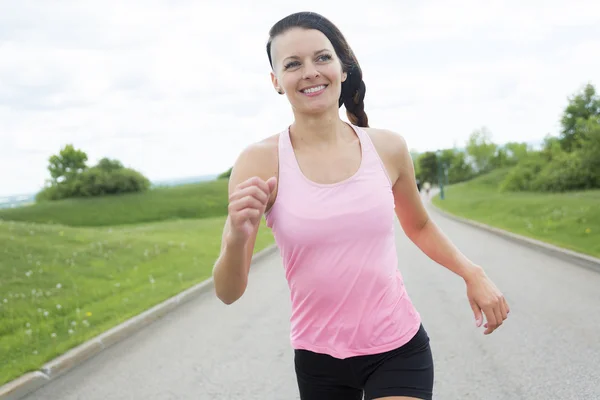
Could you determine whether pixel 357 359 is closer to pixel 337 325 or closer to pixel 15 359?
pixel 337 325

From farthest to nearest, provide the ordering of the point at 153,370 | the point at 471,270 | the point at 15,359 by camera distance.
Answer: the point at 15,359 < the point at 153,370 < the point at 471,270

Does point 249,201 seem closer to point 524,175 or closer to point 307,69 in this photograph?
point 307,69

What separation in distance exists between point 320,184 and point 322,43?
51 centimetres

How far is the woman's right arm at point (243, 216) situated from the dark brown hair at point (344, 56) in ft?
1.41

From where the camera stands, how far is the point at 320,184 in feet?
6.50

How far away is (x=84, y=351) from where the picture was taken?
6.61 m

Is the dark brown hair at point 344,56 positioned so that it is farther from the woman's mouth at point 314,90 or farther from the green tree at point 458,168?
the green tree at point 458,168

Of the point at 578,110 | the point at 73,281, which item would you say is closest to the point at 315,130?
the point at 73,281

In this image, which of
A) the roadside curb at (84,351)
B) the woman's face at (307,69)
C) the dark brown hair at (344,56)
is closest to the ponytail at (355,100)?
the dark brown hair at (344,56)

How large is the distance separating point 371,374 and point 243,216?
79 cm

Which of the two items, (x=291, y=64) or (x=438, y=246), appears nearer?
(x=291, y=64)

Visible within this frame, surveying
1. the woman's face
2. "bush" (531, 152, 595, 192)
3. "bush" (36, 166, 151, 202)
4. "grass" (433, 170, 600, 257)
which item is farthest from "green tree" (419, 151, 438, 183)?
the woman's face

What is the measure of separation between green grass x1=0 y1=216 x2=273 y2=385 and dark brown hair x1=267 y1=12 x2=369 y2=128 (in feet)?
15.7

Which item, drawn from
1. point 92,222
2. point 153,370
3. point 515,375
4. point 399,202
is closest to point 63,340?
point 153,370
